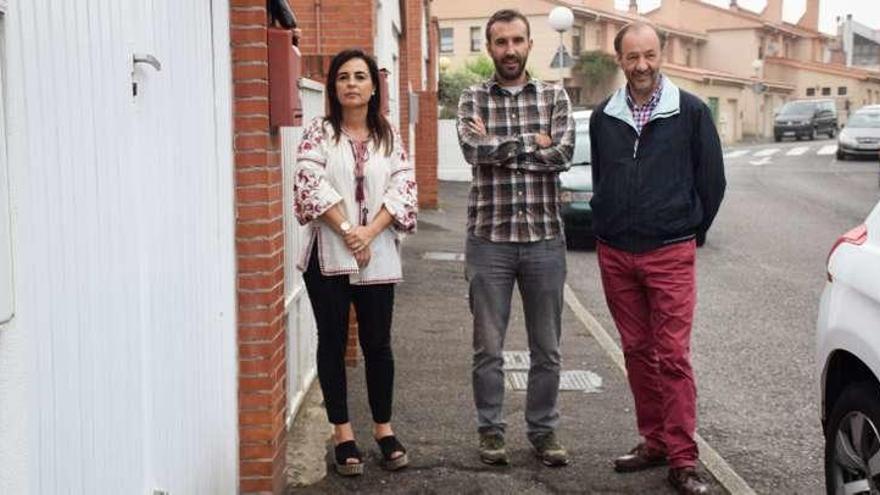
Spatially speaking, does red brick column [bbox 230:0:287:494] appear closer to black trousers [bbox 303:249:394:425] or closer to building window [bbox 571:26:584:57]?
black trousers [bbox 303:249:394:425]

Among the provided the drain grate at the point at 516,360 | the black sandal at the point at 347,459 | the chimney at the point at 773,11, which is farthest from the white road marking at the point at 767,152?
the black sandal at the point at 347,459

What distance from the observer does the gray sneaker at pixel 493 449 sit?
4949mm

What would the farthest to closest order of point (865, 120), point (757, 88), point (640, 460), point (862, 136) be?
1. point (757, 88)
2. point (865, 120)
3. point (862, 136)
4. point (640, 460)

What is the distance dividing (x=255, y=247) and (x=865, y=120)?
31087mm

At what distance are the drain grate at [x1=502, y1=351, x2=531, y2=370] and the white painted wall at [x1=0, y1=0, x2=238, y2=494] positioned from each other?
3353mm

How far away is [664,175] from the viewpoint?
461cm

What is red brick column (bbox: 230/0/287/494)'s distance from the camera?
4176mm

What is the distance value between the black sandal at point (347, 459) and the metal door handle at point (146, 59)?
2.48m

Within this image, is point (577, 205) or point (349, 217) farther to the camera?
point (577, 205)

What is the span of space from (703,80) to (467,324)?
46762 millimetres

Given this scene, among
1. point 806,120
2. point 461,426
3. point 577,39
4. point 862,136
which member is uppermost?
point 577,39

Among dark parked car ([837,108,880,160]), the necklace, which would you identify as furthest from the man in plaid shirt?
dark parked car ([837,108,880,160])

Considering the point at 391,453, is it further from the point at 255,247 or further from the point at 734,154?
the point at 734,154

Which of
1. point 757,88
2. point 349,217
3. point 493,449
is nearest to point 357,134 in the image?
point 349,217
